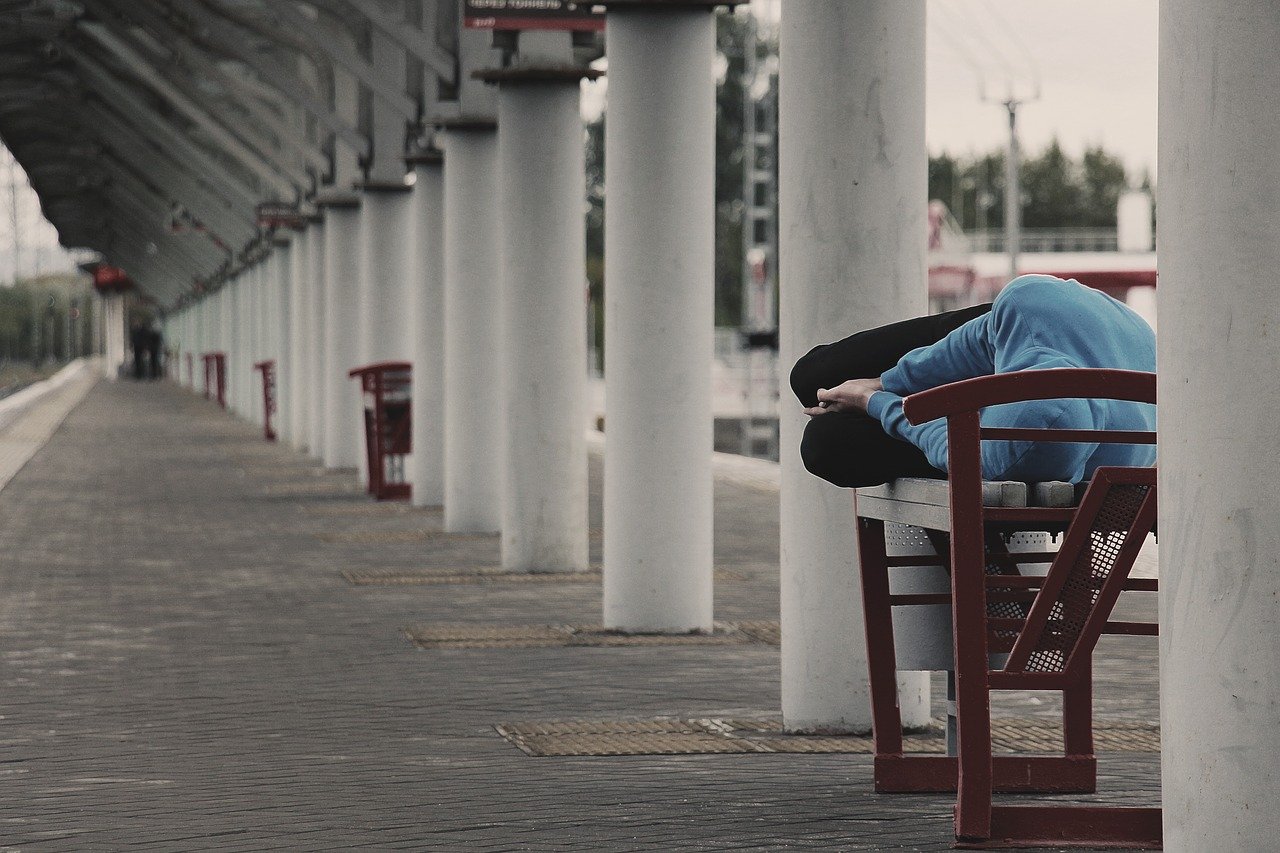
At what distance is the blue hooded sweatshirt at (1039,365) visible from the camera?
5.82 m

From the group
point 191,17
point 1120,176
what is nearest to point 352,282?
point 191,17

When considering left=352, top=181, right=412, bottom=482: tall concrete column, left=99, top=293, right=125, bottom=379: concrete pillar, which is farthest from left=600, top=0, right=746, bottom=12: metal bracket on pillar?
left=99, top=293, right=125, bottom=379: concrete pillar

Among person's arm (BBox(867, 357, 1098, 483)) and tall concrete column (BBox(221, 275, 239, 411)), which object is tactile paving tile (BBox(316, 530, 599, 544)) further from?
tall concrete column (BBox(221, 275, 239, 411))

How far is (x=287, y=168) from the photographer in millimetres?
31875

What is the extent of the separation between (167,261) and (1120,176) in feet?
208

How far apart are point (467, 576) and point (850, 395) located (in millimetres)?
8189

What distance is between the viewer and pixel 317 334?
30.0 metres

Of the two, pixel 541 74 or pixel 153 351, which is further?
pixel 153 351

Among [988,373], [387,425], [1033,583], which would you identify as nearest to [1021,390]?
[1033,583]

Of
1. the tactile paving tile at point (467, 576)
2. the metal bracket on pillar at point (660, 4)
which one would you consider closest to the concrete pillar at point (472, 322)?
the tactile paving tile at point (467, 576)

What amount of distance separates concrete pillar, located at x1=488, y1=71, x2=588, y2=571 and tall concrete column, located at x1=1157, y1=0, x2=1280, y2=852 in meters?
9.70

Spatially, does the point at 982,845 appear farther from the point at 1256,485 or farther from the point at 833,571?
the point at 833,571

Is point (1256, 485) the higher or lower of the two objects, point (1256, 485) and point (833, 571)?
the higher

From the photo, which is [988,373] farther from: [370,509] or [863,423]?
[370,509]
